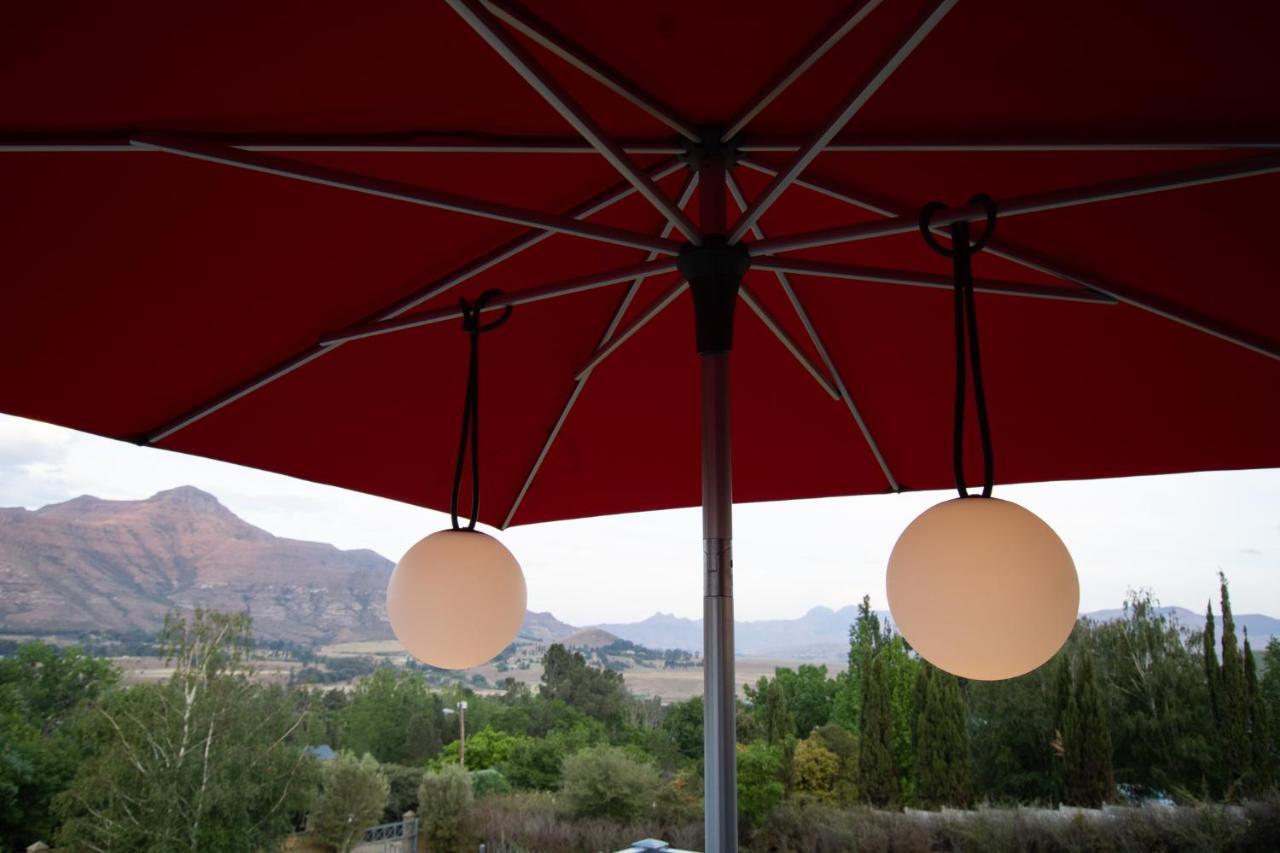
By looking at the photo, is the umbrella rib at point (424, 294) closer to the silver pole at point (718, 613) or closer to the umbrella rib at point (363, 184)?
the umbrella rib at point (363, 184)

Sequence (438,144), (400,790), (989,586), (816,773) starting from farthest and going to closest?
(400,790) → (816,773) → (438,144) → (989,586)

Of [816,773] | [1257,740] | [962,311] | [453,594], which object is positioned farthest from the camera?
[816,773]

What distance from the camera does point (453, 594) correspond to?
1483 mm

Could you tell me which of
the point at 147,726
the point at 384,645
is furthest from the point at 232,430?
the point at 384,645

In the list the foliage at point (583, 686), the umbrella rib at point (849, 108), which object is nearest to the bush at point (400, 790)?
the foliage at point (583, 686)

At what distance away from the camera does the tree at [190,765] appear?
40.4ft

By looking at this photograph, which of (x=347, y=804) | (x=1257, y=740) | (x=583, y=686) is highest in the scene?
(x=583, y=686)

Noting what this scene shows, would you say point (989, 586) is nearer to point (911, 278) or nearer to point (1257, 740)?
point (911, 278)

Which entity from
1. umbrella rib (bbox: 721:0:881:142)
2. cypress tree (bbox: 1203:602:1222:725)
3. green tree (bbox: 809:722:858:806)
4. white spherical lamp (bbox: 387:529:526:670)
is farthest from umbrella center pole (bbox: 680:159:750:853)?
cypress tree (bbox: 1203:602:1222:725)

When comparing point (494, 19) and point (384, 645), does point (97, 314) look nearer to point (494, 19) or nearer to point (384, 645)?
point (494, 19)

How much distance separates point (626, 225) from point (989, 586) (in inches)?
45.7

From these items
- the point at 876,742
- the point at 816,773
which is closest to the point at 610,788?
the point at 816,773

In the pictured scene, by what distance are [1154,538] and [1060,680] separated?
459 centimetres

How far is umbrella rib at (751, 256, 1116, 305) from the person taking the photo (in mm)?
1590
